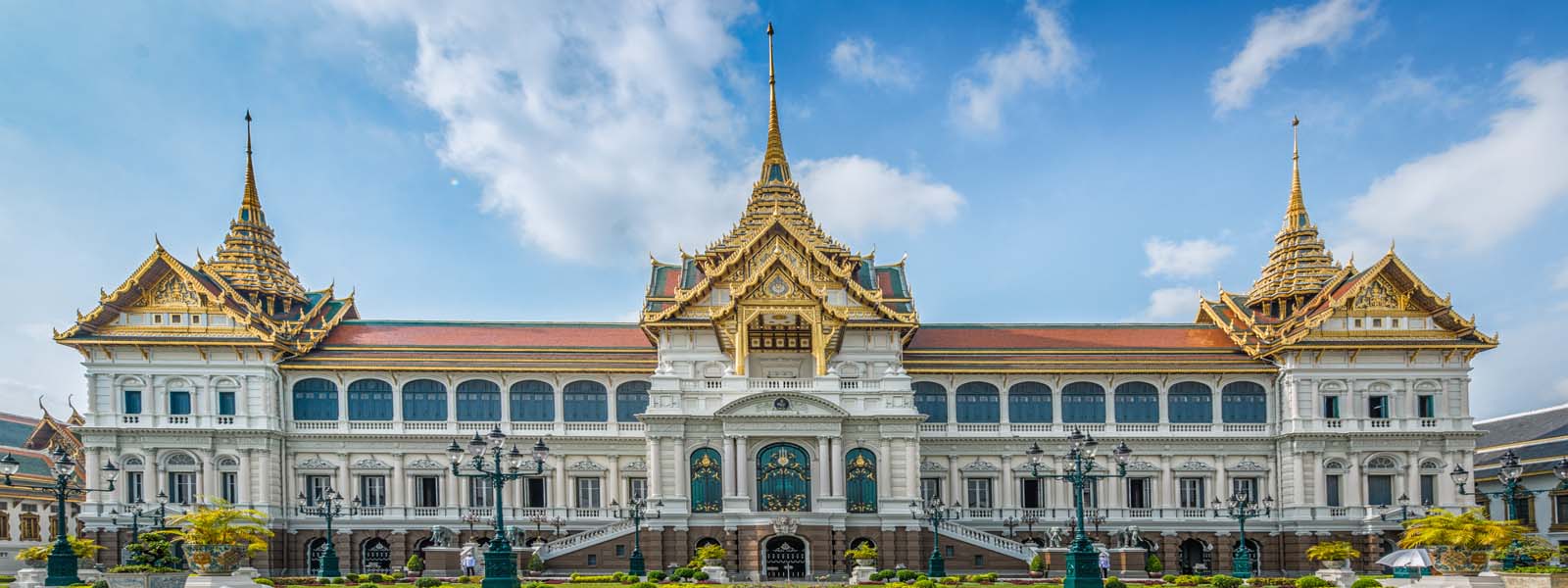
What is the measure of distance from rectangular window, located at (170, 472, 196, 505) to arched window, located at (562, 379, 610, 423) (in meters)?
15.1

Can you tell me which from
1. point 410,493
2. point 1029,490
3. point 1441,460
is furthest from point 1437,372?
point 410,493

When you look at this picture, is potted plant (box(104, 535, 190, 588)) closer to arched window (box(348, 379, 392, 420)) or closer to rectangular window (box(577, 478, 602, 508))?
arched window (box(348, 379, 392, 420))

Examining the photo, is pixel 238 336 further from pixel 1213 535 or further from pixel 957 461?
pixel 1213 535

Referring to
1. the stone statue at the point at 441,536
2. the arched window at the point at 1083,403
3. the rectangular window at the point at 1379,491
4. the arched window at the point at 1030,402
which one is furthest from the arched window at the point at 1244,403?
the stone statue at the point at 441,536

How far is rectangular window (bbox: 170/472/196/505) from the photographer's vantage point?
162 feet

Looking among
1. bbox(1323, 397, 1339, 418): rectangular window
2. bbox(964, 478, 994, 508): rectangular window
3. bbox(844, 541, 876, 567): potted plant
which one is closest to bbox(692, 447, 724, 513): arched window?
bbox(844, 541, 876, 567): potted plant

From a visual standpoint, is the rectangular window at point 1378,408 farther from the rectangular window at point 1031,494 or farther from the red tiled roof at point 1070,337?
the rectangular window at point 1031,494

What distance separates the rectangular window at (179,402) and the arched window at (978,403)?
1259 inches

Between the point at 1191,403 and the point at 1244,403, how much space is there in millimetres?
2268

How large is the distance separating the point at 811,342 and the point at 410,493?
17.9 m

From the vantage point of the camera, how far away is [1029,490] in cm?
5278

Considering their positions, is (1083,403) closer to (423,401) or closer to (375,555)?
(423,401)

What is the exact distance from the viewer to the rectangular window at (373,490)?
168ft

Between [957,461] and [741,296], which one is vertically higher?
[741,296]
